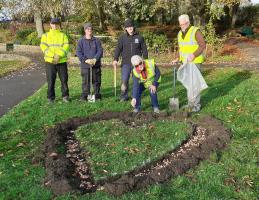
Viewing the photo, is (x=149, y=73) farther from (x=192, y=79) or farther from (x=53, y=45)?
(x=53, y=45)

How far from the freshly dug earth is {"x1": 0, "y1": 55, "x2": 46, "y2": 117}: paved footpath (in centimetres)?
334

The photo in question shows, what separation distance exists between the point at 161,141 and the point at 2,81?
9760 millimetres

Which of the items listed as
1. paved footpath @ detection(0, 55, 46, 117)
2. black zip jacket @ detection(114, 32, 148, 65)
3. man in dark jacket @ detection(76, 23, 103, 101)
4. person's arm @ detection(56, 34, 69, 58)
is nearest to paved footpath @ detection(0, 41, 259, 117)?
paved footpath @ detection(0, 55, 46, 117)

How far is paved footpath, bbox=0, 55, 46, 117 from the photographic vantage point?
36.1 feet

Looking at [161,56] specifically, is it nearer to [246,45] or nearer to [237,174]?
[246,45]

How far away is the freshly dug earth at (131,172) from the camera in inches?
198

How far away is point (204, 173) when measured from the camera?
5305mm

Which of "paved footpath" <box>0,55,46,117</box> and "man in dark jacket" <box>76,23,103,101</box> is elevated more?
"man in dark jacket" <box>76,23,103,101</box>

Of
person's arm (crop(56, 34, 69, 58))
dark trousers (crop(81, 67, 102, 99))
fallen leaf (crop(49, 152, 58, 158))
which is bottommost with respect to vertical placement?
fallen leaf (crop(49, 152, 58, 158))

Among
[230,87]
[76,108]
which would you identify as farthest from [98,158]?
[230,87]

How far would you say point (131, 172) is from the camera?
5.45 metres

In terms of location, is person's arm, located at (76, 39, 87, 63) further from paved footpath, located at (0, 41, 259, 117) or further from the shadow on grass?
the shadow on grass

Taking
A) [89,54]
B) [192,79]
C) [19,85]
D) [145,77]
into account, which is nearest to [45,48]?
[89,54]

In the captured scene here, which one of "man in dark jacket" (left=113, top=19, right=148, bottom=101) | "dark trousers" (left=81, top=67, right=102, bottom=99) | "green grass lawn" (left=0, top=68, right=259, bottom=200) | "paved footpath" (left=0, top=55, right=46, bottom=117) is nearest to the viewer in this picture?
"green grass lawn" (left=0, top=68, right=259, bottom=200)
